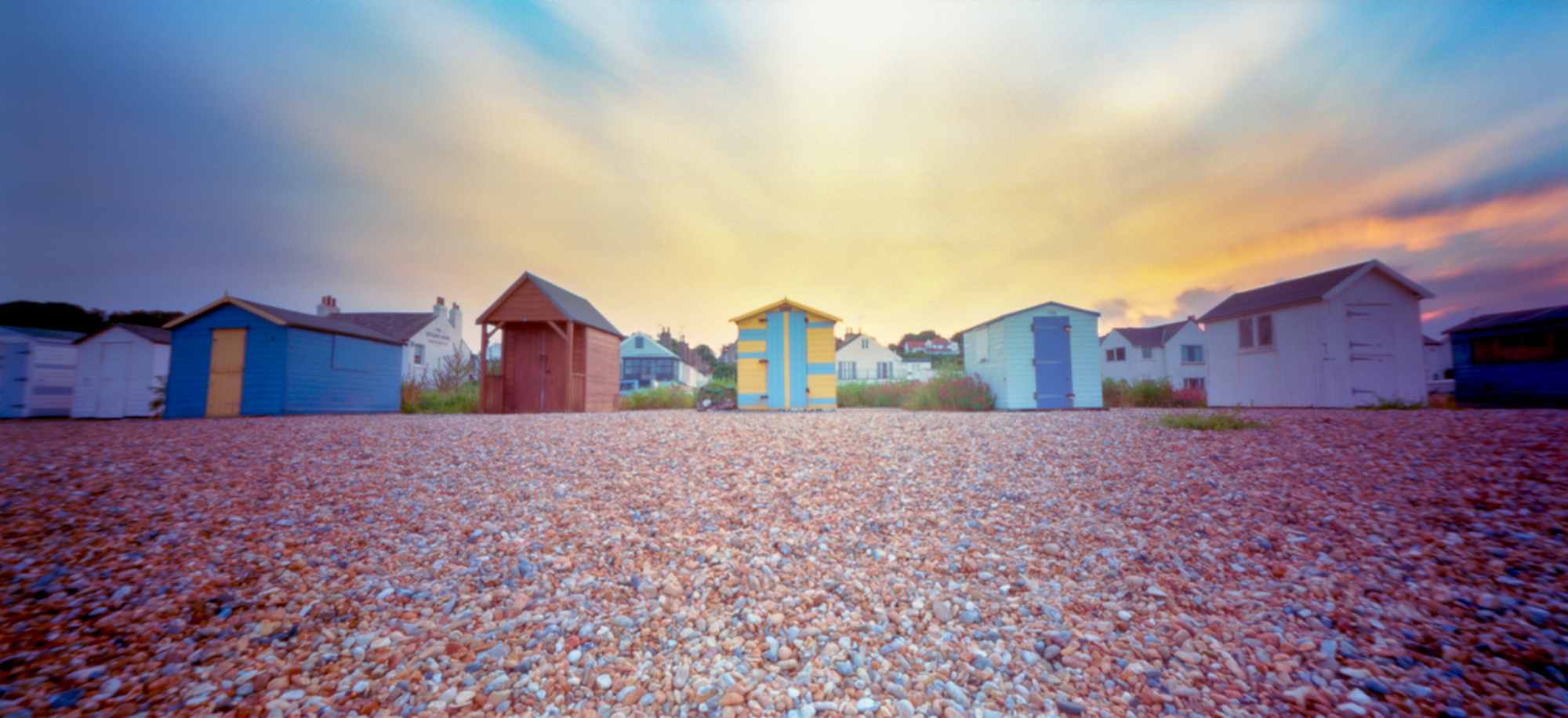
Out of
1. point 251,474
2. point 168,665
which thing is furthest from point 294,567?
point 251,474

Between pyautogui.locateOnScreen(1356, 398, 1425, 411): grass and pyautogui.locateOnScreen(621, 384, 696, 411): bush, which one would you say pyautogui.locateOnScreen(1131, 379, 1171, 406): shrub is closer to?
pyautogui.locateOnScreen(1356, 398, 1425, 411): grass

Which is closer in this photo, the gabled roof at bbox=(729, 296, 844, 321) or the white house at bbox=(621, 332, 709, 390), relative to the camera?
the gabled roof at bbox=(729, 296, 844, 321)

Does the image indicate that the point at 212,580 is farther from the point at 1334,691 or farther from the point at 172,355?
the point at 172,355

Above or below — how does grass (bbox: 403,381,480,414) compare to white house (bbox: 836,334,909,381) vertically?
below

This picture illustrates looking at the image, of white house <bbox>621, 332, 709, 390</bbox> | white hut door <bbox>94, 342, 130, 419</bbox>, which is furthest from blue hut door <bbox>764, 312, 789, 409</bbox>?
white house <bbox>621, 332, 709, 390</bbox>

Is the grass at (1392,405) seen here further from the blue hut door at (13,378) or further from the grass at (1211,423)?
the blue hut door at (13,378)

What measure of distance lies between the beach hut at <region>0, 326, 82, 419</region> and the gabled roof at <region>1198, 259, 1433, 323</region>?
39868mm

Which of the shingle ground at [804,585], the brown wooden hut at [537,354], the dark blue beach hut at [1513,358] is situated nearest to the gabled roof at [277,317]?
the brown wooden hut at [537,354]

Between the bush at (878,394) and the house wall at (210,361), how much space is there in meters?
20.2

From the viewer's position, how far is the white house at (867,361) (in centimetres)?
4712

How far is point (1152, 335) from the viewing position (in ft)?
121

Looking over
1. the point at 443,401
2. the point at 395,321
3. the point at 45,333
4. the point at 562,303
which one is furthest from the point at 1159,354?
the point at 45,333

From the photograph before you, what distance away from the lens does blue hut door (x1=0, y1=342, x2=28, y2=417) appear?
17.1 m

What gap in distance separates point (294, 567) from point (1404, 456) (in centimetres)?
1171
